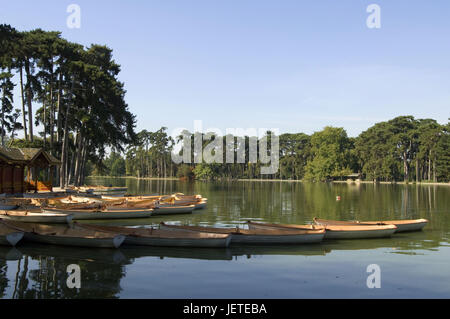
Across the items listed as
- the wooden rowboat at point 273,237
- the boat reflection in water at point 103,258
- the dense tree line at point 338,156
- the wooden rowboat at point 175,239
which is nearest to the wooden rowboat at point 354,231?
the boat reflection in water at point 103,258

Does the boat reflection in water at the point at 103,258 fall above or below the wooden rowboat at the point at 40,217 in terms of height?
below

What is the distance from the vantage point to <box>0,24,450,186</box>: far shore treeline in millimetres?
42875

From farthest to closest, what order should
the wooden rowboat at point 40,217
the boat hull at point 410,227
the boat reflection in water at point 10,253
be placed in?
the wooden rowboat at point 40,217
the boat hull at point 410,227
the boat reflection in water at point 10,253

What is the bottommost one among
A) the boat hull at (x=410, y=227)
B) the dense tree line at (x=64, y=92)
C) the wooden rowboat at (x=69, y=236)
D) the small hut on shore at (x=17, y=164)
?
the boat hull at (x=410, y=227)

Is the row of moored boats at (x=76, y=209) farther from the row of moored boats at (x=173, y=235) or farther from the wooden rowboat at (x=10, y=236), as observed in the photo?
the wooden rowboat at (x=10, y=236)

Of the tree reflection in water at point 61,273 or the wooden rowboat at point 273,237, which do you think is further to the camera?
the wooden rowboat at point 273,237

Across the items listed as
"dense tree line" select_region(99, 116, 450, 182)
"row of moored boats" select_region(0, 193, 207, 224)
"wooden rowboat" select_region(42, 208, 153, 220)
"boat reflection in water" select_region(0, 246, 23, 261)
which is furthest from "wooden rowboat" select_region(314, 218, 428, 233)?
"dense tree line" select_region(99, 116, 450, 182)

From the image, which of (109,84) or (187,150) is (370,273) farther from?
(187,150)

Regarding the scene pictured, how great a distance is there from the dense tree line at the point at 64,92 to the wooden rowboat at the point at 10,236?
2437 centimetres

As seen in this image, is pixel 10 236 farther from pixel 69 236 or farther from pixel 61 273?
pixel 61 273

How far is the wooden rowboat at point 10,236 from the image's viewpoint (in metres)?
16.1

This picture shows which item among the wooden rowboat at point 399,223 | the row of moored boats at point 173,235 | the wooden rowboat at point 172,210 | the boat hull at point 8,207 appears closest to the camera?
the row of moored boats at point 173,235

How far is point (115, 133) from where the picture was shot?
49.8 metres

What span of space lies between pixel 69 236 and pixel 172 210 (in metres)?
13.2
